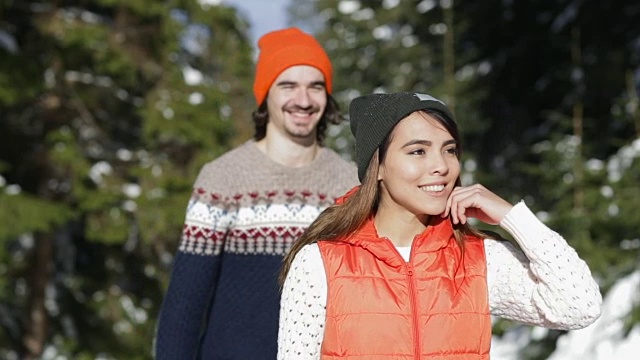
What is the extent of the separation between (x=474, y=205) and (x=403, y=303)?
315mm

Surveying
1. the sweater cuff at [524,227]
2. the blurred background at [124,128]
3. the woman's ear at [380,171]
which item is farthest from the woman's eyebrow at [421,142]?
the blurred background at [124,128]

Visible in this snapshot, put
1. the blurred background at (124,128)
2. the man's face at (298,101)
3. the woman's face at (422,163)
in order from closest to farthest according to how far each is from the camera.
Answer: the woman's face at (422,163) → the man's face at (298,101) → the blurred background at (124,128)

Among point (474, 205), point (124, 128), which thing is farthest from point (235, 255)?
point (124, 128)

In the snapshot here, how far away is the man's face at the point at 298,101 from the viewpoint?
355cm

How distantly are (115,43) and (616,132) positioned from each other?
7.17 metres

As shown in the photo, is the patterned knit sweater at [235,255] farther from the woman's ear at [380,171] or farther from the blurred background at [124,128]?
the blurred background at [124,128]

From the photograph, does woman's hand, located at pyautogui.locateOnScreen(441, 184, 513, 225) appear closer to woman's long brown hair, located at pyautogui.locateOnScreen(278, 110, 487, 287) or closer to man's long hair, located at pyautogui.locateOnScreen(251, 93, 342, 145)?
woman's long brown hair, located at pyautogui.locateOnScreen(278, 110, 487, 287)

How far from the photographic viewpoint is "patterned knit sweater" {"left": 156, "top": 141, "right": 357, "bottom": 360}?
10.9 feet

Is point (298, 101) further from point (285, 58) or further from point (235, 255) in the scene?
point (235, 255)

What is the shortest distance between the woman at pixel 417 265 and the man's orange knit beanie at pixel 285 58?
1.05 meters

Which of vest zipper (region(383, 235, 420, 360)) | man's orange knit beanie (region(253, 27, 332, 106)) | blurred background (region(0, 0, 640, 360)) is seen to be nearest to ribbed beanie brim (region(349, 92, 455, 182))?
vest zipper (region(383, 235, 420, 360))

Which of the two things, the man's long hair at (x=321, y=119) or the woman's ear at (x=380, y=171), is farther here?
the man's long hair at (x=321, y=119)

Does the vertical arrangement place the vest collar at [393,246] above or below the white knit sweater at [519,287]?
above

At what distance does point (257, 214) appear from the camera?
3.46 meters
